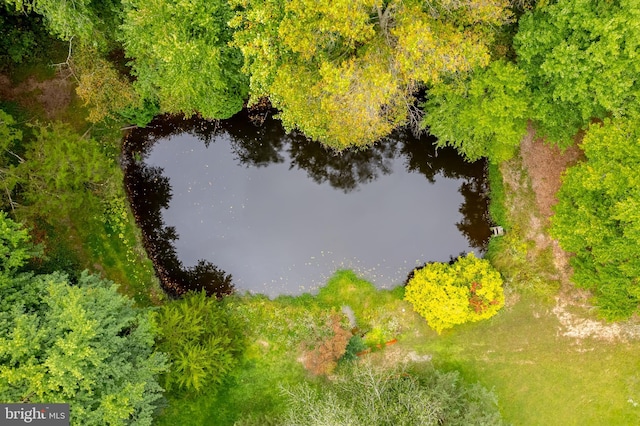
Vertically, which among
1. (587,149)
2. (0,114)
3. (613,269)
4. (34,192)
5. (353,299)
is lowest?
(613,269)

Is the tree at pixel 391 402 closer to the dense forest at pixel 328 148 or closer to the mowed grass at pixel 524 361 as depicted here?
the dense forest at pixel 328 148

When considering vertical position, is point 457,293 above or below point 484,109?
below

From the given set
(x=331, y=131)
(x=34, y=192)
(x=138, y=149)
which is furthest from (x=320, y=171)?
(x=34, y=192)

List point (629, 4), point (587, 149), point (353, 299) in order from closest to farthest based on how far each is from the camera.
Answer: point (629, 4) → point (587, 149) → point (353, 299)

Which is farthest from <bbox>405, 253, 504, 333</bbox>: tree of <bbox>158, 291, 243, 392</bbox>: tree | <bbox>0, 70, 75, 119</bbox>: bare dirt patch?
<bbox>0, 70, 75, 119</bbox>: bare dirt patch

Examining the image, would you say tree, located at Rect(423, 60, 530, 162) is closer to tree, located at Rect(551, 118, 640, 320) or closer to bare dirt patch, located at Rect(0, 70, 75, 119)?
tree, located at Rect(551, 118, 640, 320)

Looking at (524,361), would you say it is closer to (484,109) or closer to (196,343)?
(484,109)

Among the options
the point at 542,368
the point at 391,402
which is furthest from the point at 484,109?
the point at 542,368

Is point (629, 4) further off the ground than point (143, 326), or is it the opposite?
point (629, 4)

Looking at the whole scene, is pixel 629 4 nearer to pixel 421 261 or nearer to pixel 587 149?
pixel 587 149
